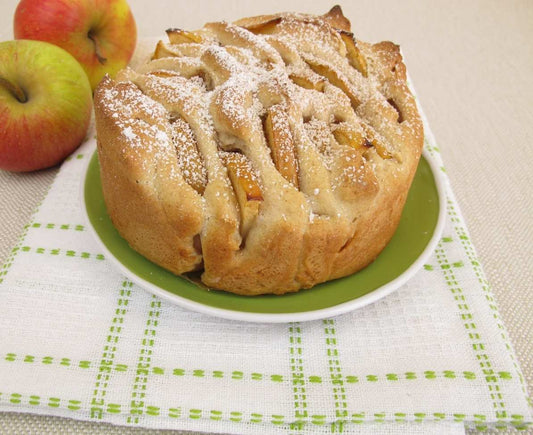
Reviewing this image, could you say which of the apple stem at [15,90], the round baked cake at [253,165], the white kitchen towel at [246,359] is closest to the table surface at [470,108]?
the white kitchen towel at [246,359]

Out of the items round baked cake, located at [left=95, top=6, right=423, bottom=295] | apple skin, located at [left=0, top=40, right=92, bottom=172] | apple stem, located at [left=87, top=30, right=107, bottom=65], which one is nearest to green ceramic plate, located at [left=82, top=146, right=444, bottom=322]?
round baked cake, located at [left=95, top=6, right=423, bottom=295]

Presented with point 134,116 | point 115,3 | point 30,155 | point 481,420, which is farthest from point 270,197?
point 115,3

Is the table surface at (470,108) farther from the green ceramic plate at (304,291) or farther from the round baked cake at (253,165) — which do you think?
the round baked cake at (253,165)

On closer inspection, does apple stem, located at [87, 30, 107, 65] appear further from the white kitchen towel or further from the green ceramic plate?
the white kitchen towel

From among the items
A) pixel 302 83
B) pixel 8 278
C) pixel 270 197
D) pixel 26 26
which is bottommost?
pixel 8 278

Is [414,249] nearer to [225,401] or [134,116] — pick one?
[225,401]
